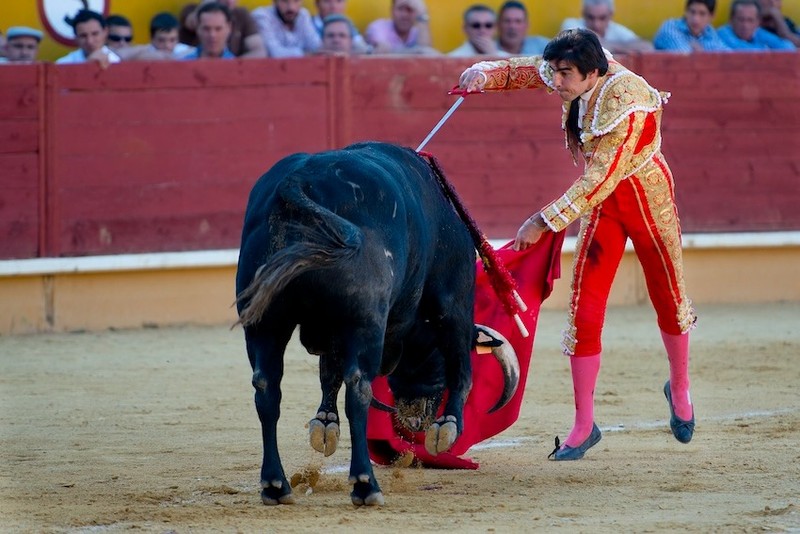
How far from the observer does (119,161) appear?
7258 mm

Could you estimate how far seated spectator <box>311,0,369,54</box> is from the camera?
7953 millimetres

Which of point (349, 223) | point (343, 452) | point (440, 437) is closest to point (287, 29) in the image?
point (343, 452)

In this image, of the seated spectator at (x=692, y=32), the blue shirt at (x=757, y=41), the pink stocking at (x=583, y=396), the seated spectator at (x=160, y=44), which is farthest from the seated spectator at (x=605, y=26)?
the pink stocking at (x=583, y=396)

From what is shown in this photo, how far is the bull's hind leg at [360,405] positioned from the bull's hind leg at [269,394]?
161 mm

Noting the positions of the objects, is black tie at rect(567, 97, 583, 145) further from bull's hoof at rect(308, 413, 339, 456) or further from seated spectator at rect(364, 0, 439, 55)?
seated spectator at rect(364, 0, 439, 55)

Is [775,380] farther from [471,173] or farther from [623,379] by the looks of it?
[471,173]

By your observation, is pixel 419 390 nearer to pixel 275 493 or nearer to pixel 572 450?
pixel 572 450

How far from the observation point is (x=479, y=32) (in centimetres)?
806

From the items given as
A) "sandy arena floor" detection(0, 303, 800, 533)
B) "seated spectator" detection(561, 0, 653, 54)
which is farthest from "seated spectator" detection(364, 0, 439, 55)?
"sandy arena floor" detection(0, 303, 800, 533)

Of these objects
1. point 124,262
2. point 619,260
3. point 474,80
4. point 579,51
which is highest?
point 579,51

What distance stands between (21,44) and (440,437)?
14.2ft

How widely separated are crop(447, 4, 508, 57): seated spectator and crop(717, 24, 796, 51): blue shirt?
152 cm

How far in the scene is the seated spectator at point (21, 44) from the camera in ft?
23.7

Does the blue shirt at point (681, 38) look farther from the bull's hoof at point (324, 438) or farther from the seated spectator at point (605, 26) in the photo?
the bull's hoof at point (324, 438)
